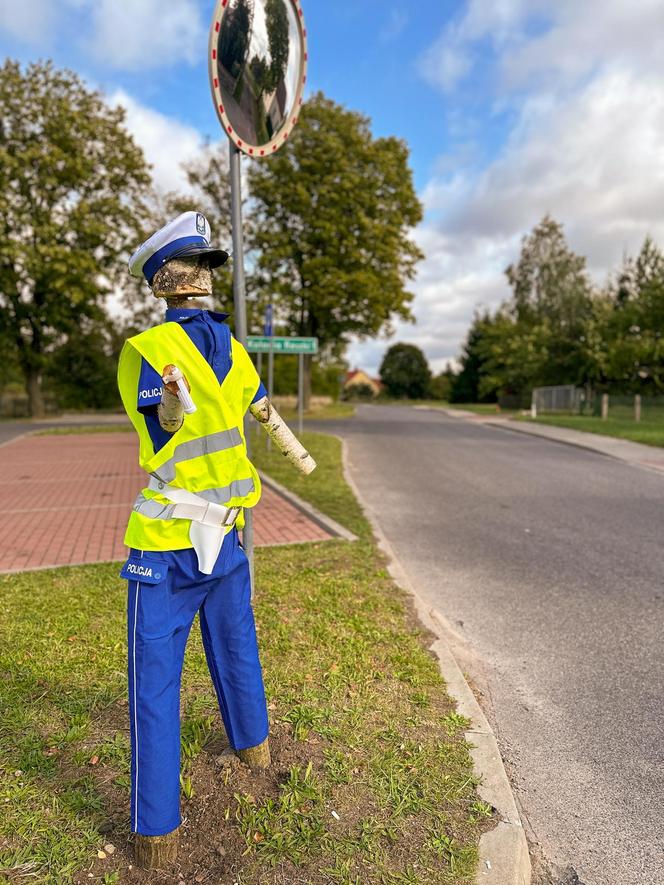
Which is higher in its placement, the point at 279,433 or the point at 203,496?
the point at 279,433

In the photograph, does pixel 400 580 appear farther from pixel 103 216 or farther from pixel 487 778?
pixel 103 216

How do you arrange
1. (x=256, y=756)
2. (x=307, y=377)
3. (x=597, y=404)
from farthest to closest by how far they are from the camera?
(x=307, y=377)
(x=597, y=404)
(x=256, y=756)

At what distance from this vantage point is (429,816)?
2.24m

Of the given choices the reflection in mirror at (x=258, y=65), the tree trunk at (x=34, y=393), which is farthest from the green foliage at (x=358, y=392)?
the reflection in mirror at (x=258, y=65)

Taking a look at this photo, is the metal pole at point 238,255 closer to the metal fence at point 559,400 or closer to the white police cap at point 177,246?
the white police cap at point 177,246

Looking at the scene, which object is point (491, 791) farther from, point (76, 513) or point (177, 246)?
point (76, 513)

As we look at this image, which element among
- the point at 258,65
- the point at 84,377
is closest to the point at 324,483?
the point at 258,65

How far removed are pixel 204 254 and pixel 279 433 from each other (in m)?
0.65

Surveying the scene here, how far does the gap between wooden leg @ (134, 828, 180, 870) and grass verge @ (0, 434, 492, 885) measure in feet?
0.10

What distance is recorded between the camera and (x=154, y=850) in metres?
2.00

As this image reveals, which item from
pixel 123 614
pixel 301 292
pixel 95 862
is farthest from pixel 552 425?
Answer: pixel 95 862

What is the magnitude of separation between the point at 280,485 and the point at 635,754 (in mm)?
6618

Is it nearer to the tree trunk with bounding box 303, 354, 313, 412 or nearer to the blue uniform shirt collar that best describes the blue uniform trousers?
the blue uniform shirt collar

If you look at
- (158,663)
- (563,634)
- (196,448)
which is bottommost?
(563,634)
